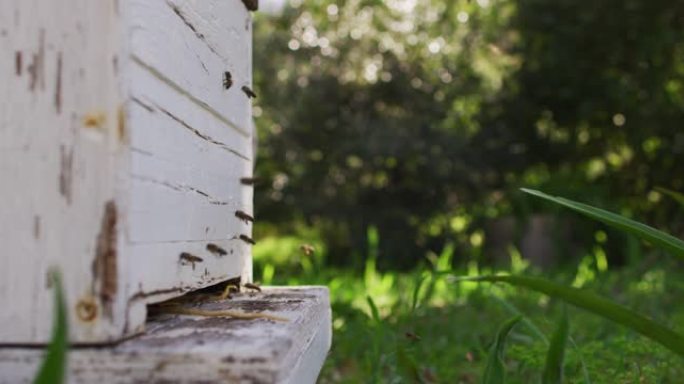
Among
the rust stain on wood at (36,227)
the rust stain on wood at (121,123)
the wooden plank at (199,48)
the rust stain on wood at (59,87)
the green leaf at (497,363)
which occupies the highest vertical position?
the wooden plank at (199,48)

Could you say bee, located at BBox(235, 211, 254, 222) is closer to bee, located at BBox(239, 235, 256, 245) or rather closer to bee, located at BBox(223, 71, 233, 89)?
bee, located at BBox(239, 235, 256, 245)

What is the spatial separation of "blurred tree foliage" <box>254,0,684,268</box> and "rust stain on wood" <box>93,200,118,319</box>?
17.5 feet

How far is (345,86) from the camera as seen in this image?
6.63 meters

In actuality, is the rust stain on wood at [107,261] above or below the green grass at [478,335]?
above

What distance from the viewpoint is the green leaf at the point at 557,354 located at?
842 mm

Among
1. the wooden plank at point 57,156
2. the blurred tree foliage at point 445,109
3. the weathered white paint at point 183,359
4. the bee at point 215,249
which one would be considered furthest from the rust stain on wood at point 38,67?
the blurred tree foliage at point 445,109

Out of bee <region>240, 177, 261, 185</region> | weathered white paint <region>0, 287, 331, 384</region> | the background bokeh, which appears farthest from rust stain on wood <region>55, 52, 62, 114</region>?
the background bokeh

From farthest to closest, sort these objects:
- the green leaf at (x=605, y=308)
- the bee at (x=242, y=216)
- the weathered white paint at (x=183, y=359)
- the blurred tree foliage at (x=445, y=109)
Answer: the blurred tree foliage at (x=445, y=109), the bee at (x=242, y=216), the green leaf at (x=605, y=308), the weathered white paint at (x=183, y=359)

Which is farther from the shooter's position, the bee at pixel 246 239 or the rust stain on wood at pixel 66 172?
the bee at pixel 246 239

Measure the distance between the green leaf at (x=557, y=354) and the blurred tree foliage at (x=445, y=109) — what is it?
514 centimetres

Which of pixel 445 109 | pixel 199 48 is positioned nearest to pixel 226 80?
pixel 199 48

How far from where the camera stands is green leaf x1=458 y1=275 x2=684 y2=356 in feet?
2.69

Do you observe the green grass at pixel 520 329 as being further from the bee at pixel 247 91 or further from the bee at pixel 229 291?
the bee at pixel 247 91

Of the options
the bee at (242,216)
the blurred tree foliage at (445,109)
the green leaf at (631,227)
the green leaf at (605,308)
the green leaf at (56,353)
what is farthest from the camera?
the blurred tree foliage at (445,109)
